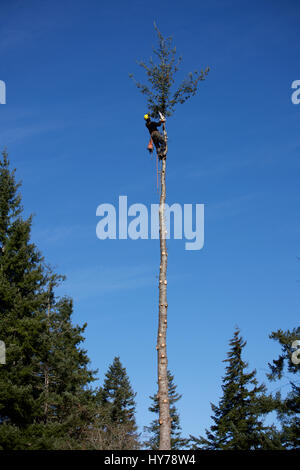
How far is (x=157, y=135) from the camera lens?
558 inches

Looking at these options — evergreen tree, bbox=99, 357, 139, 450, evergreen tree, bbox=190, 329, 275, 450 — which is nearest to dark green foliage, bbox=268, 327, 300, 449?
evergreen tree, bbox=190, 329, 275, 450

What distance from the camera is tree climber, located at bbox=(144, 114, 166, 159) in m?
14.2

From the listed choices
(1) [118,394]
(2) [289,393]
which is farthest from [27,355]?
(1) [118,394]

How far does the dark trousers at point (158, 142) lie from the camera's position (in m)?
14.2

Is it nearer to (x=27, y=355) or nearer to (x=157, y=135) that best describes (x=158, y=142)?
(x=157, y=135)

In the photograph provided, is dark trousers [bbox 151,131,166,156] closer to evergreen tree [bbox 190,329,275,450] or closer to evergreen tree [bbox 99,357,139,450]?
→ evergreen tree [bbox 190,329,275,450]

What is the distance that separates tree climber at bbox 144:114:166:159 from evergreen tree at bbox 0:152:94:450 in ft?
39.3

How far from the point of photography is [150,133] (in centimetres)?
1452

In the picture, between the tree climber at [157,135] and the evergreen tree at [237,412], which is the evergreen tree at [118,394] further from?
the tree climber at [157,135]

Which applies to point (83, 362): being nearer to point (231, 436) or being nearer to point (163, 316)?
point (231, 436)

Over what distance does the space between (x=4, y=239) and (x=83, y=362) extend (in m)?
14.1

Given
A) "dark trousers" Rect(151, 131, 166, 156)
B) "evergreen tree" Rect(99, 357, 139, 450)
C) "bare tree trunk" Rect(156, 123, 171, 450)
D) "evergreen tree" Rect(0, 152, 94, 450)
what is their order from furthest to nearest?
"evergreen tree" Rect(99, 357, 139, 450) → "evergreen tree" Rect(0, 152, 94, 450) → "dark trousers" Rect(151, 131, 166, 156) → "bare tree trunk" Rect(156, 123, 171, 450)

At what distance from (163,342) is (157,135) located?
19.1 ft
